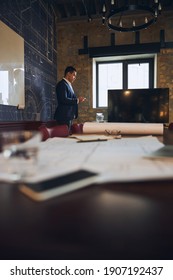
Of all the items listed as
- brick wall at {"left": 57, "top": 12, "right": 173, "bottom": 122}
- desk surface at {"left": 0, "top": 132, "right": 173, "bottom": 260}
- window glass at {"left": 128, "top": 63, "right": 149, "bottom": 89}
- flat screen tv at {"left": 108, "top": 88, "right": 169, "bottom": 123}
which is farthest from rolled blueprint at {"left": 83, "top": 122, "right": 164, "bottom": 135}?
window glass at {"left": 128, "top": 63, "right": 149, "bottom": 89}

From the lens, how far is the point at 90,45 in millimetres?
4934

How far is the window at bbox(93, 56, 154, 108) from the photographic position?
5.01 meters

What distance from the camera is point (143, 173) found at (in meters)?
0.47

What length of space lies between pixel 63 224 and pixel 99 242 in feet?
0.17

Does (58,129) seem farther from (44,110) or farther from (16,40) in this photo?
(44,110)

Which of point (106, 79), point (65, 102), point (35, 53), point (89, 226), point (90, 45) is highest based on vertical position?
point (90, 45)

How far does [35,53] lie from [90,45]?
1.46 metres

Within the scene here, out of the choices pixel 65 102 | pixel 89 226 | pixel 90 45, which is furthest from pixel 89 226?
pixel 90 45

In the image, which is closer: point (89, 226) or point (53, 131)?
point (89, 226)

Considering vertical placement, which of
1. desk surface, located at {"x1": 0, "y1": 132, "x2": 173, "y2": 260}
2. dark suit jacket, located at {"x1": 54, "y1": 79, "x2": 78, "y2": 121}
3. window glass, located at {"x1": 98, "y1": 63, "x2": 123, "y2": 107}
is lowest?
desk surface, located at {"x1": 0, "y1": 132, "x2": 173, "y2": 260}

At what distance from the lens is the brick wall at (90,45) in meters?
4.65

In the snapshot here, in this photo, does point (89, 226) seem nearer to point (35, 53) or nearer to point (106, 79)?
point (35, 53)

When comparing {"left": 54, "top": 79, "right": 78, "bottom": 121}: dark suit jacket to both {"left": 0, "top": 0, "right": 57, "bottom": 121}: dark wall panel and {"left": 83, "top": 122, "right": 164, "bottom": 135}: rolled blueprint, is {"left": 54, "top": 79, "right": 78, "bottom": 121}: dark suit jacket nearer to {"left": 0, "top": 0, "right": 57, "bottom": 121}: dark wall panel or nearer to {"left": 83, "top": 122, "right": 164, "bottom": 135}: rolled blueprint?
{"left": 0, "top": 0, "right": 57, "bottom": 121}: dark wall panel

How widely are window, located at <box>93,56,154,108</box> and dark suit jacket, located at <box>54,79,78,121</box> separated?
166cm
